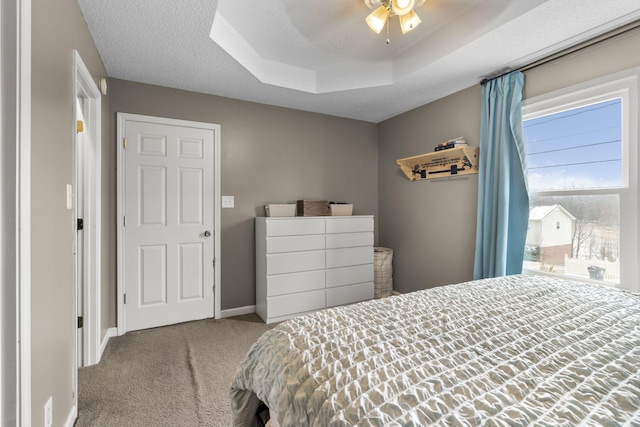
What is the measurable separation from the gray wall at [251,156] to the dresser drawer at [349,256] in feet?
2.56

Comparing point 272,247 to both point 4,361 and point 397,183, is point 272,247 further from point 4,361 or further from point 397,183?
point 4,361

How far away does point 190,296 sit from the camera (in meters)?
3.01

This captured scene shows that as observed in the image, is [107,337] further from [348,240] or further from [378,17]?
[378,17]

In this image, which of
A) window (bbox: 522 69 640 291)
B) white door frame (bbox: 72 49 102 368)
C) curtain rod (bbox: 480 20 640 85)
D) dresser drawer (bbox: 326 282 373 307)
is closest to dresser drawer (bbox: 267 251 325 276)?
dresser drawer (bbox: 326 282 373 307)

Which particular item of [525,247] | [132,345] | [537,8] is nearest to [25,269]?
[132,345]

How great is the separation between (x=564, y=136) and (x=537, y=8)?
40.5 inches

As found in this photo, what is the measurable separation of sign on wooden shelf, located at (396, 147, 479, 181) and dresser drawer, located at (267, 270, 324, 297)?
158 centimetres

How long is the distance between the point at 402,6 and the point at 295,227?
6.65ft

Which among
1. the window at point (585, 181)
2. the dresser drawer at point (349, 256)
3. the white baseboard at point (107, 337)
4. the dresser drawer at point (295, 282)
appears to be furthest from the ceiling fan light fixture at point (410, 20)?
the white baseboard at point (107, 337)

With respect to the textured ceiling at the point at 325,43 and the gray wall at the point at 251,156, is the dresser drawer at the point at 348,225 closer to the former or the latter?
the gray wall at the point at 251,156

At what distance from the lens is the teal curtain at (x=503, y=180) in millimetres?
2482

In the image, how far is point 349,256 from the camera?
132 inches

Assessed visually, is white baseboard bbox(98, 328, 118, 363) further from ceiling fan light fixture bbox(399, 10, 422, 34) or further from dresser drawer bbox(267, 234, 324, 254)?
ceiling fan light fixture bbox(399, 10, 422, 34)

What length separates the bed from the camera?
25.0 inches
